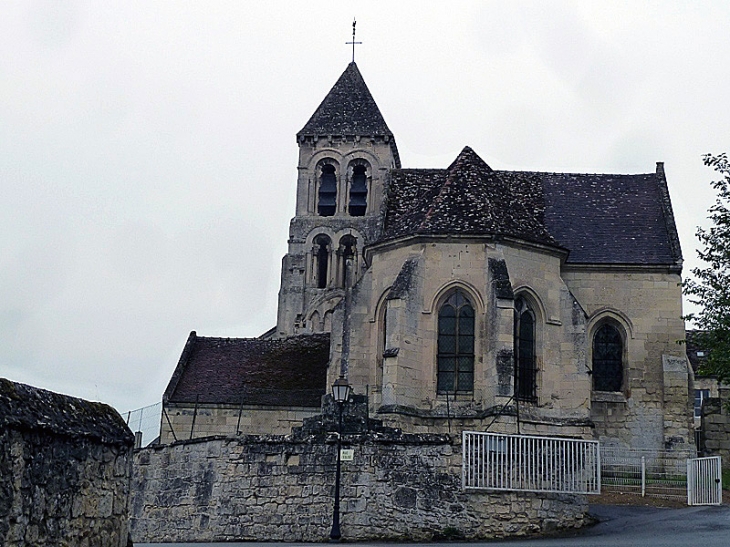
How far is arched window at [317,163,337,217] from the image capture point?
181 ft

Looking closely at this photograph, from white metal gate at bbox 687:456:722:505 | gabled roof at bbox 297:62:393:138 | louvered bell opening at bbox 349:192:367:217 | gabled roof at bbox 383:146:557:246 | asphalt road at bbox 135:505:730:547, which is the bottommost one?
asphalt road at bbox 135:505:730:547

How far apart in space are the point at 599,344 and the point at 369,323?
298 inches

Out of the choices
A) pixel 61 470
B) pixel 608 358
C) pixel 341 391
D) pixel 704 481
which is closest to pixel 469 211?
pixel 608 358

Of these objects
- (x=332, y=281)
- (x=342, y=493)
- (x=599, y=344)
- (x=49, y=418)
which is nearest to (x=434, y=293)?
(x=599, y=344)

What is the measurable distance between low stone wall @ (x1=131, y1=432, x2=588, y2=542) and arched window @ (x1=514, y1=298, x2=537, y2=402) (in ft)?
25.4

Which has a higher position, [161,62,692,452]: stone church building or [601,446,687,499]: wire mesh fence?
[161,62,692,452]: stone church building

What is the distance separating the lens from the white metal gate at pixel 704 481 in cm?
2273

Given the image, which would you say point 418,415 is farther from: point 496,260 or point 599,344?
point 599,344

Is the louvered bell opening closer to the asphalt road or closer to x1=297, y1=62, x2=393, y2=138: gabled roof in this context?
x1=297, y1=62, x2=393, y2=138: gabled roof

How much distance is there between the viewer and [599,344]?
3219 cm

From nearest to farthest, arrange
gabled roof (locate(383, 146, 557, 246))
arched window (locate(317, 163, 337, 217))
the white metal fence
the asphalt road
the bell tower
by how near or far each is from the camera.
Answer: the asphalt road < the white metal fence < gabled roof (locate(383, 146, 557, 246)) < the bell tower < arched window (locate(317, 163, 337, 217))

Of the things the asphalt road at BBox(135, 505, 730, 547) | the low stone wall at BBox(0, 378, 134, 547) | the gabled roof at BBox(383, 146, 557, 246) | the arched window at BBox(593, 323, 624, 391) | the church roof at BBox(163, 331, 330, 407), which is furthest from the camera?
the church roof at BBox(163, 331, 330, 407)

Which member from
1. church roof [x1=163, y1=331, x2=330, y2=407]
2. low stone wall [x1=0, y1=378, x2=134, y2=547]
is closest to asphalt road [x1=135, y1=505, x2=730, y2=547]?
low stone wall [x1=0, y1=378, x2=134, y2=547]

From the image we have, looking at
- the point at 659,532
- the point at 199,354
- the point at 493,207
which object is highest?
the point at 493,207
